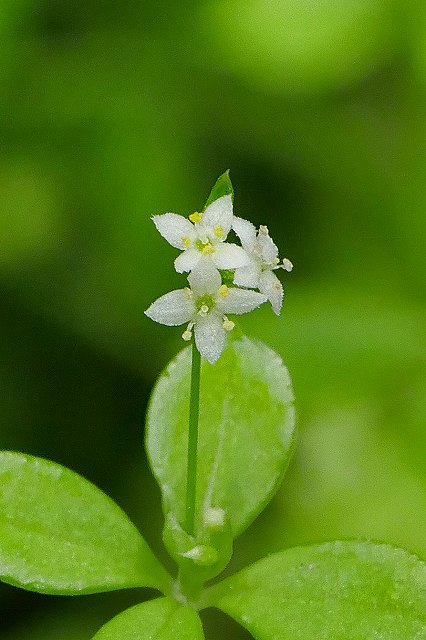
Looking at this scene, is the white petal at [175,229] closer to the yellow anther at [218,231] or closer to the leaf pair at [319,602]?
the yellow anther at [218,231]

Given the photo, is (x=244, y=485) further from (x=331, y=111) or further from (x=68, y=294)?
(x=331, y=111)

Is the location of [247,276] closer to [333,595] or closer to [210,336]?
[210,336]

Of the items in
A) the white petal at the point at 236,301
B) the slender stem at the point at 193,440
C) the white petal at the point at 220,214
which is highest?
the white petal at the point at 220,214

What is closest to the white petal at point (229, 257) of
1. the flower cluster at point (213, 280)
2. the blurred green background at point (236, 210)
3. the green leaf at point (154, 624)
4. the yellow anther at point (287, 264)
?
the flower cluster at point (213, 280)

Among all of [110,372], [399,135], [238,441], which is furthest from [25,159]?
[238,441]

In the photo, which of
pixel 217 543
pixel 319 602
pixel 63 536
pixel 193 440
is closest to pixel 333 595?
pixel 319 602
